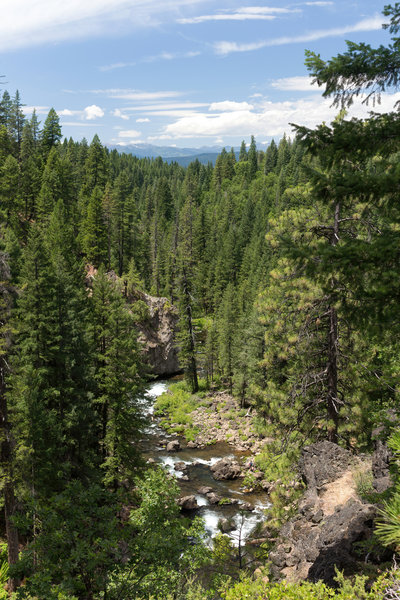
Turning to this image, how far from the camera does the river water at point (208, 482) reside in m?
22.1

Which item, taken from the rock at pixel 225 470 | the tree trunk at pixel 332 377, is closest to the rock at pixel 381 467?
the tree trunk at pixel 332 377

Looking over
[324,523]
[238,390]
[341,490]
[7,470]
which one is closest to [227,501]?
[341,490]

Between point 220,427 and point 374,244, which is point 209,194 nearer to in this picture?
point 220,427

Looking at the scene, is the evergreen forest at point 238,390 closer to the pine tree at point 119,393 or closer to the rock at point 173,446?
the pine tree at point 119,393

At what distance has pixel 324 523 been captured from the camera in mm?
10070

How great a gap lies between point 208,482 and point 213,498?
8.68ft

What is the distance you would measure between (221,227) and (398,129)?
82.8m

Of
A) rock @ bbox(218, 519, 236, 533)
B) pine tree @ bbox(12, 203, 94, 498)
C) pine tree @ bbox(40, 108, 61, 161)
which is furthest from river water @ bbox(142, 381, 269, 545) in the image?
pine tree @ bbox(40, 108, 61, 161)

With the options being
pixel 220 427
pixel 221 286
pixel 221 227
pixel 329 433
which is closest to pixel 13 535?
pixel 329 433

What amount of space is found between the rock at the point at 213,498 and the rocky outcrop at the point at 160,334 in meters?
24.4

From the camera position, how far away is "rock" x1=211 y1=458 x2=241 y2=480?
2812 centimetres

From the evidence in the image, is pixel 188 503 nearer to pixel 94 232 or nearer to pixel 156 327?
pixel 156 327

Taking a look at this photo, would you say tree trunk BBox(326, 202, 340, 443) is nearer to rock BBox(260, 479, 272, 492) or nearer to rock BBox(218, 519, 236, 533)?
rock BBox(218, 519, 236, 533)

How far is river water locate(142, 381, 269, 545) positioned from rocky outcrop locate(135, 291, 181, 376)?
460 inches
